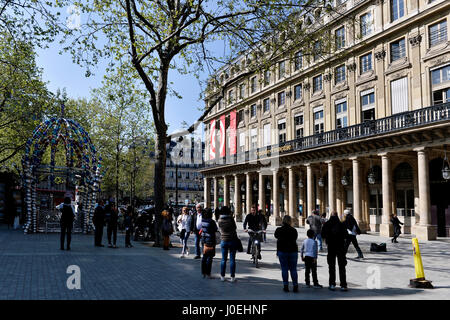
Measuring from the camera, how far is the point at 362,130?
25.5m

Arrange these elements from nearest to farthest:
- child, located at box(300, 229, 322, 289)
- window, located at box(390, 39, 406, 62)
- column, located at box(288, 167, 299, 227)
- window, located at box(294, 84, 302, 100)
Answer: child, located at box(300, 229, 322, 289) → window, located at box(390, 39, 406, 62) → column, located at box(288, 167, 299, 227) → window, located at box(294, 84, 302, 100)

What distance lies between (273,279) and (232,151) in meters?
33.4

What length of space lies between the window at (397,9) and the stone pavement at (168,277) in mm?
17153

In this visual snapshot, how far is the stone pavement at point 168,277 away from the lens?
7.39 meters

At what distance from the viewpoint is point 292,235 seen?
805 centimetres

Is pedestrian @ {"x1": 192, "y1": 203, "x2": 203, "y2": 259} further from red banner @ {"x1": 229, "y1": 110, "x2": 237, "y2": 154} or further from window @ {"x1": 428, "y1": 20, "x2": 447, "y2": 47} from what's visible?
red banner @ {"x1": 229, "y1": 110, "x2": 237, "y2": 154}

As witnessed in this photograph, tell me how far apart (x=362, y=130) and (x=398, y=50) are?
18.5ft

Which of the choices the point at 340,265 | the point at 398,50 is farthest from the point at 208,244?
the point at 398,50

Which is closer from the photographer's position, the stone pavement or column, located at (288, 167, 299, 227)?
the stone pavement

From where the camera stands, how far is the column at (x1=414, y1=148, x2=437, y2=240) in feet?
68.1

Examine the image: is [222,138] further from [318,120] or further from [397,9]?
[397,9]


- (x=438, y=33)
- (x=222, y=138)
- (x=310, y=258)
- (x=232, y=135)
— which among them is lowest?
(x=310, y=258)

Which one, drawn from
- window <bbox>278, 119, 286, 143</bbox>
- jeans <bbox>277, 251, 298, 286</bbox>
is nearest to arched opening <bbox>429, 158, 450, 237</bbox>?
window <bbox>278, 119, 286, 143</bbox>

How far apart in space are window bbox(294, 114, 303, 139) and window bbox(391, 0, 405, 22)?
1134cm
